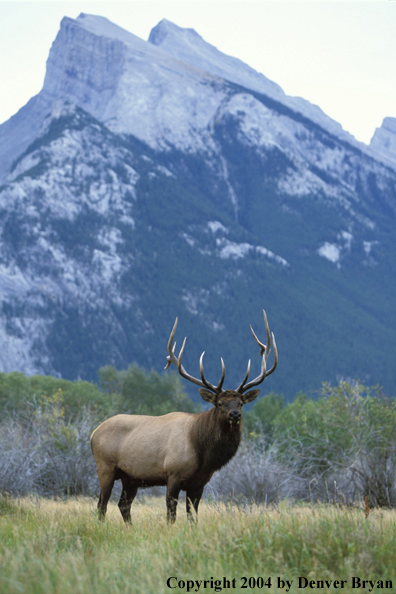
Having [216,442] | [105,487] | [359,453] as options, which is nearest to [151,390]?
[359,453]

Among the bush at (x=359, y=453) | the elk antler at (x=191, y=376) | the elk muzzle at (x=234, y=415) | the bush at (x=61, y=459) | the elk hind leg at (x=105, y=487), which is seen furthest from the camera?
the bush at (x=61, y=459)

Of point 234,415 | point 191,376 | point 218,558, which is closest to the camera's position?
point 218,558

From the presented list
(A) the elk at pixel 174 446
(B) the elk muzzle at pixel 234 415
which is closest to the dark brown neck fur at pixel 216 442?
(A) the elk at pixel 174 446

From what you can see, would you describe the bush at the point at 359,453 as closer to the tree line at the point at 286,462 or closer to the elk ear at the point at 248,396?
the tree line at the point at 286,462

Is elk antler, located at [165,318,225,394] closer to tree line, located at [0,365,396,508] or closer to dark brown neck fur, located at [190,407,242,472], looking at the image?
dark brown neck fur, located at [190,407,242,472]

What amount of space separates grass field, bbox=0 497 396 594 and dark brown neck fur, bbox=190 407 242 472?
6.17 ft

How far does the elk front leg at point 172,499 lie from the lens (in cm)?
841

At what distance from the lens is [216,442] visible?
344 inches

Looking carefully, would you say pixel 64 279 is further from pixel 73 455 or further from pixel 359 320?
pixel 73 455

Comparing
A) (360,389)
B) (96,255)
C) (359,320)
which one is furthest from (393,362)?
(360,389)

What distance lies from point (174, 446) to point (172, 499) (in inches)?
28.4

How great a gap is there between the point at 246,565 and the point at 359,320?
19727cm

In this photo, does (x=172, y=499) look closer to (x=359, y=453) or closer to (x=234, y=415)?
(x=234, y=415)

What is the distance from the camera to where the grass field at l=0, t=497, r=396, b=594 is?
16.4ft
